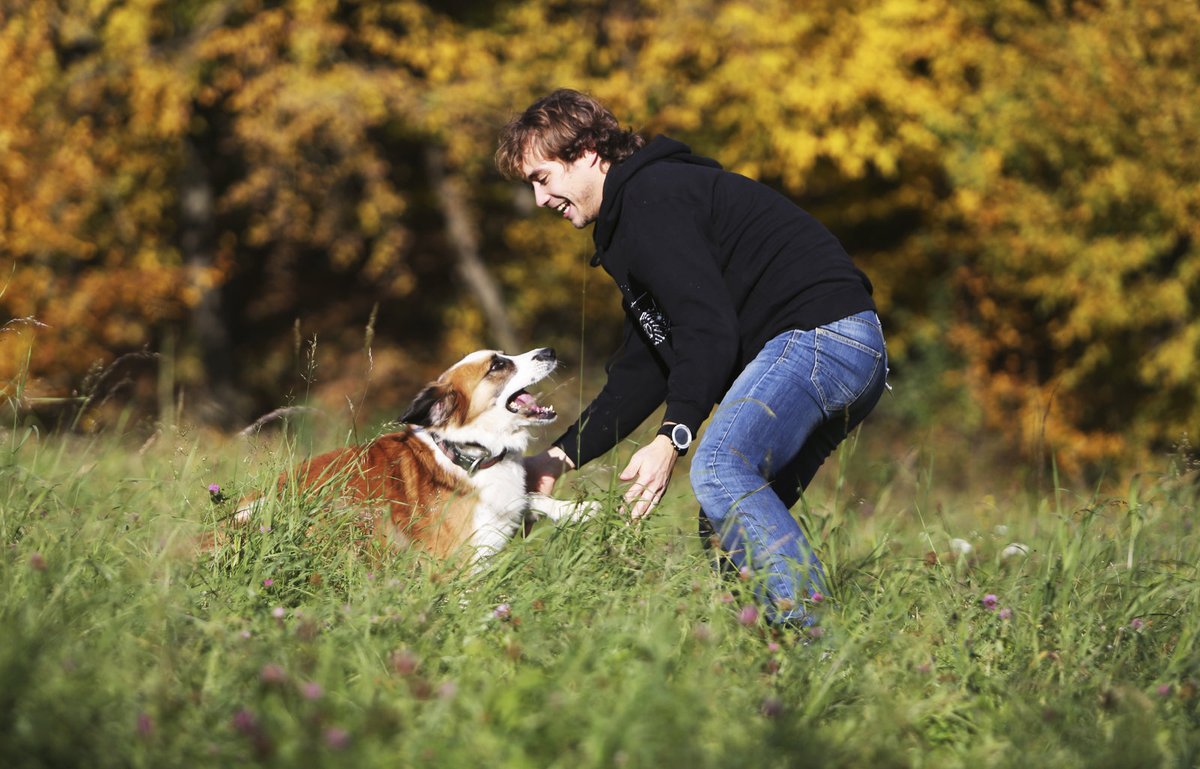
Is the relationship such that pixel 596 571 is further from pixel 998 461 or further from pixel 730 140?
pixel 730 140

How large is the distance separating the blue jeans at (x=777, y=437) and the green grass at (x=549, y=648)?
0.13 metres

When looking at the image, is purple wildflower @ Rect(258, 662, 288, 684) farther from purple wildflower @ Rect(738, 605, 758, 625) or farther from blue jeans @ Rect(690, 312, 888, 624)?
blue jeans @ Rect(690, 312, 888, 624)

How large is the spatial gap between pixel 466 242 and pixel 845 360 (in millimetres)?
12611

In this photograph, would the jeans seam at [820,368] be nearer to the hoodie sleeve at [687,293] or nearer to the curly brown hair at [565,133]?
the hoodie sleeve at [687,293]

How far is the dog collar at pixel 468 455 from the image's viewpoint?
14.5 feet

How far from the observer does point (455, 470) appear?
4.41 metres

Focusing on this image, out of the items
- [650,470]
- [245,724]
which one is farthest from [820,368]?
[245,724]

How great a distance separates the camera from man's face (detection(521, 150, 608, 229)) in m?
3.79

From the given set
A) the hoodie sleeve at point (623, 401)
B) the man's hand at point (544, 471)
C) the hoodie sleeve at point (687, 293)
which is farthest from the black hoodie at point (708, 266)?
the man's hand at point (544, 471)

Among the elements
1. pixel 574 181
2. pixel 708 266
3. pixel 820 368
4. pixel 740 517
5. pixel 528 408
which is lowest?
pixel 528 408

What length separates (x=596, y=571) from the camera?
3.46m

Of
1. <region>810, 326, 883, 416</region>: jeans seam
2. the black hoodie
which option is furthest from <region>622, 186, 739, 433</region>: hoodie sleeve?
<region>810, 326, 883, 416</region>: jeans seam

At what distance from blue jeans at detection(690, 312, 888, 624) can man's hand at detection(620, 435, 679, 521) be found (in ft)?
0.30

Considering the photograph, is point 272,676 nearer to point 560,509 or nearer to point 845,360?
point 560,509
